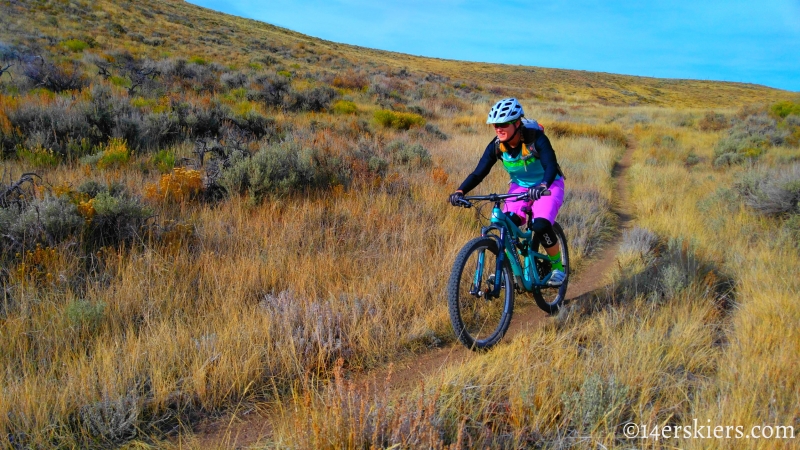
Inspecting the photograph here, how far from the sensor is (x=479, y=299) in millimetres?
4551

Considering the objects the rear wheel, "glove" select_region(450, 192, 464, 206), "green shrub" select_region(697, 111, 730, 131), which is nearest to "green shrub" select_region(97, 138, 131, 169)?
"glove" select_region(450, 192, 464, 206)

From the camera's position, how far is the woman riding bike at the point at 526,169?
3912mm

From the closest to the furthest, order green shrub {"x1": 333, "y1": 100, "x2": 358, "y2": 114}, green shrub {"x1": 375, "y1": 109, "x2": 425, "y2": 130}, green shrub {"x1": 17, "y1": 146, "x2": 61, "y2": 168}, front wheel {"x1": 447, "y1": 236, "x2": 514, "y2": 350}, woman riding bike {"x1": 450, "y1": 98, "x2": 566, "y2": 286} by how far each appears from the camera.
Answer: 1. front wheel {"x1": 447, "y1": 236, "x2": 514, "y2": 350}
2. woman riding bike {"x1": 450, "y1": 98, "x2": 566, "y2": 286}
3. green shrub {"x1": 17, "y1": 146, "x2": 61, "y2": 168}
4. green shrub {"x1": 375, "y1": 109, "x2": 425, "y2": 130}
5. green shrub {"x1": 333, "y1": 100, "x2": 358, "y2": 114}

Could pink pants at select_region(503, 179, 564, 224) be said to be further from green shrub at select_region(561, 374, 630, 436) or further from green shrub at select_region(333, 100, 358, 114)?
green shrub at select_region(333, 100, 358, 114)

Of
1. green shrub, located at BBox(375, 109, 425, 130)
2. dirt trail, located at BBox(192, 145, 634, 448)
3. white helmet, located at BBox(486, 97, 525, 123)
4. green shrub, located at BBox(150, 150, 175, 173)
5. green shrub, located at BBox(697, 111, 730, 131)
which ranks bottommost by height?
dirt trail, located at BBox(192, 145, 634, 448)

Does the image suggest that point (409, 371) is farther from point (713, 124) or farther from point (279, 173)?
point (713, 124)

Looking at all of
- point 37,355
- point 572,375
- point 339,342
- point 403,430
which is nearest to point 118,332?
point 37,355

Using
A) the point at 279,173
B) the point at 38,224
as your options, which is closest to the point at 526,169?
the point at 279,173

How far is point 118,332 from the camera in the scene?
3363 millimetres

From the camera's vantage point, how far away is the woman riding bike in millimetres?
3912

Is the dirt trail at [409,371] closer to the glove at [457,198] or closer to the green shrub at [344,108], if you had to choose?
the glove at [457,198]

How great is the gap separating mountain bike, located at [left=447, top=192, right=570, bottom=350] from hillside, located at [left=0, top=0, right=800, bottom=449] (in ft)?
0.79

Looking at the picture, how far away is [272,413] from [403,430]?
1.08m

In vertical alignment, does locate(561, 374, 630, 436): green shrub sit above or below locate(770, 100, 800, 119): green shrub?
below
